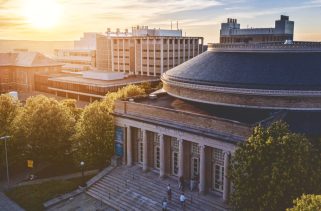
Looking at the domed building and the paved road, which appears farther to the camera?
the paved road

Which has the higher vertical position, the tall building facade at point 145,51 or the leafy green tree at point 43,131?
the tall building facade at point 145,51

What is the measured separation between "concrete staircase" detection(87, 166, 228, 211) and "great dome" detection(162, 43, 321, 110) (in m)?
13.0

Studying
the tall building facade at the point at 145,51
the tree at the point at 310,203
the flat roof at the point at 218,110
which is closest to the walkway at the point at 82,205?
the flat roof at the point at 218,110

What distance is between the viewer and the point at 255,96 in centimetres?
4569

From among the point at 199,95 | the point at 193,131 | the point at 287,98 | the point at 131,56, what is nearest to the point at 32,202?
the point at 193,131

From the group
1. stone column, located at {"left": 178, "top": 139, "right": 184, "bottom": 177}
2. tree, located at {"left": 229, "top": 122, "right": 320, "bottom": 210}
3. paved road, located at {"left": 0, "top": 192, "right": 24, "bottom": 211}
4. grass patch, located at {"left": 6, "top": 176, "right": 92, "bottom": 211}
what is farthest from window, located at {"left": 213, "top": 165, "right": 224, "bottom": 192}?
paved road, located at {"left": 0, "top": 192, "right": 24, "bottom": 211}

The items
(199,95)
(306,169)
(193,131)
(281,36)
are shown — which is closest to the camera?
(306,169)

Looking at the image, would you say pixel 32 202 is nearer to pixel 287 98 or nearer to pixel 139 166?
pixel 139 166

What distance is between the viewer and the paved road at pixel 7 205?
45.5 meters

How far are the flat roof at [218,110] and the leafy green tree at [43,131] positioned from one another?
43.0 feet

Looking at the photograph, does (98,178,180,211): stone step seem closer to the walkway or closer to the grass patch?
the walkway

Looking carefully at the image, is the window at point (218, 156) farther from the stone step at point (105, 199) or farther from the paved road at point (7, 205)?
the paved road at point (7, 205)

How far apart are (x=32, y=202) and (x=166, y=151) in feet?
61.9

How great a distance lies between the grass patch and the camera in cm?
4674
